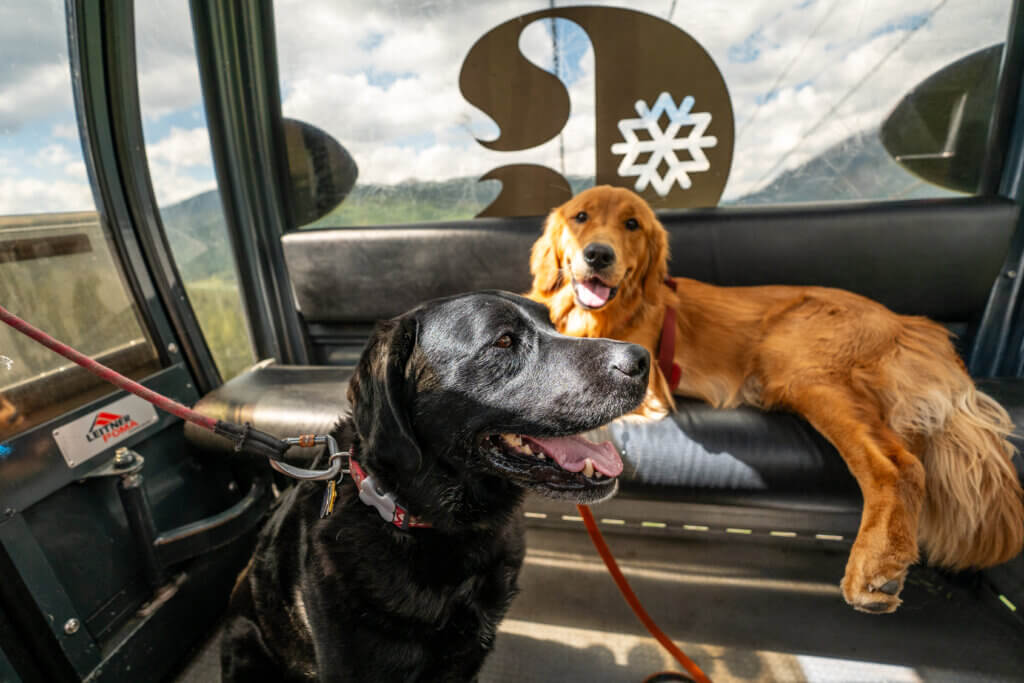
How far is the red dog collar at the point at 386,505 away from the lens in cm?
116

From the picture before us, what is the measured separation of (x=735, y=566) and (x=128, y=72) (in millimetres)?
3393

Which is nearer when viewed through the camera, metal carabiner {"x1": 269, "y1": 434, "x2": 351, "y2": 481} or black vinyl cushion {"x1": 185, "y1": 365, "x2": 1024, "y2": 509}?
metal carabiner {"x1": 269, "y1": 434, "x2": 351, "y2": 481}

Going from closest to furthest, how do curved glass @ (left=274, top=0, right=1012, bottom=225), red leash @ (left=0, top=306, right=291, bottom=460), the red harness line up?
red leash @ (left=0, top=306, right=291, bottom=460)
the red harness
curved glass @ (left=274, top=0, right=1012, bottom=225)

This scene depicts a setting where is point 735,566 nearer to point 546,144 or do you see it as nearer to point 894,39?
point 546,144

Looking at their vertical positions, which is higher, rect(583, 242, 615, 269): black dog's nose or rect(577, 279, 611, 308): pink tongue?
rect(583, 242, 615, 269): black dog's nose

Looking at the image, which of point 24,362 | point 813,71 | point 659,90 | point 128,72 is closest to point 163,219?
point 128,72

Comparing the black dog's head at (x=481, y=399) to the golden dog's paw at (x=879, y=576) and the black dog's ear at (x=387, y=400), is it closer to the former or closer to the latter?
the black dog's ear at (x=387, y=400)

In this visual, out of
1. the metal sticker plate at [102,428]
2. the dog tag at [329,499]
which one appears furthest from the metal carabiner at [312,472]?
the metal sticker plate at [102,428]

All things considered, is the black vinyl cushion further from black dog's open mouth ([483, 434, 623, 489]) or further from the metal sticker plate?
black dog's open mouth ([483, 434, 623, 489])

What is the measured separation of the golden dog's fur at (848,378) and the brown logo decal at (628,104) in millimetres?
645

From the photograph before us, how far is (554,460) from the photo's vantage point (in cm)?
123

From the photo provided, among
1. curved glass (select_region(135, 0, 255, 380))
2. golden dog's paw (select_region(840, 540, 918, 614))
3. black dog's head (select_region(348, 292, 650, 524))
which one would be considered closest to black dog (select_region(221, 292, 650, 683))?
black dog's head (select_region(348, 292, 650, 524))

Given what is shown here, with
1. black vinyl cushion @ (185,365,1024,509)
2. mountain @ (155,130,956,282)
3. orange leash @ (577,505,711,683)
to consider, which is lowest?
orange leash @ (577,505,711,683)

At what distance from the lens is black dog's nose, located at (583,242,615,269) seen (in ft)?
6.20
